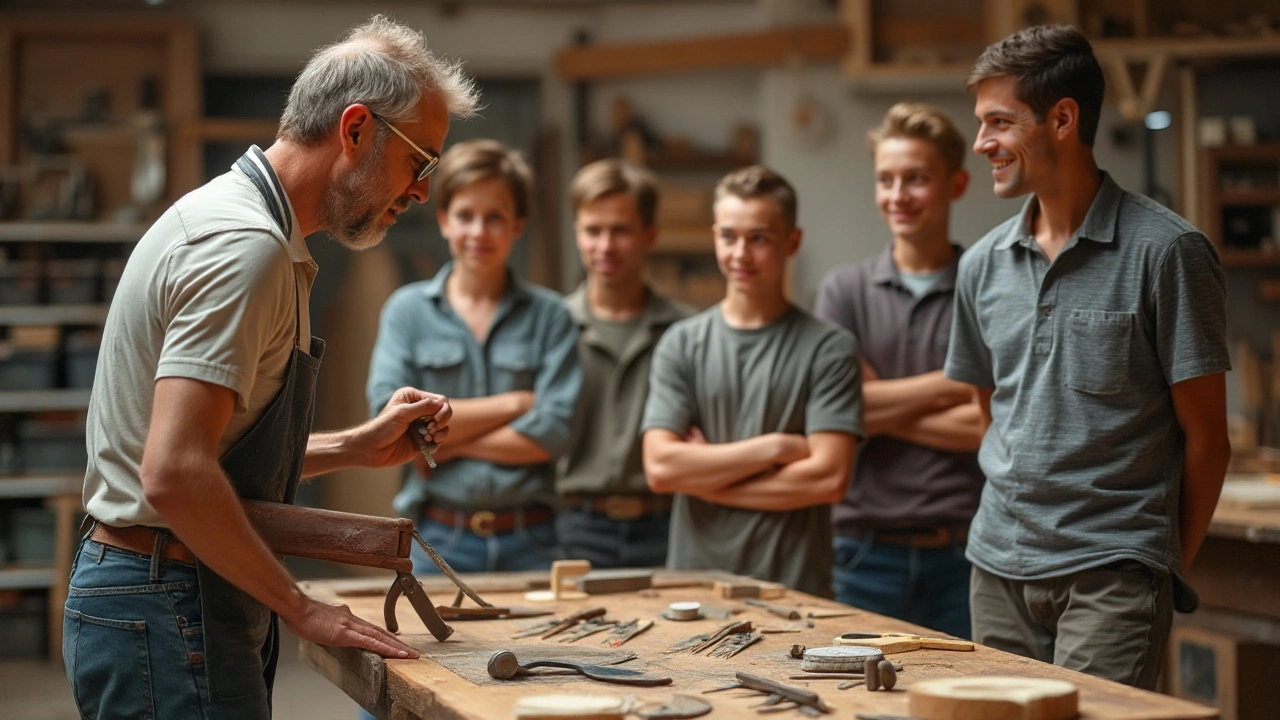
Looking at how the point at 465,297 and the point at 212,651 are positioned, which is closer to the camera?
the point at 212,651

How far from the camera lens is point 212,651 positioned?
7.83ft

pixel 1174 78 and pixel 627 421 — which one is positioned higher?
pixel 1174 78

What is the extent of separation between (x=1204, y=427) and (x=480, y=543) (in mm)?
2255

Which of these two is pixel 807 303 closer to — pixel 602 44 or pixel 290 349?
pixel 602 44

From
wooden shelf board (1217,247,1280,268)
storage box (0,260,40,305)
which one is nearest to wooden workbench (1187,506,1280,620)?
wooden shelf board (1217,247,1280,268)

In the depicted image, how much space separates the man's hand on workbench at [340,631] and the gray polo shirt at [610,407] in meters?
1.86

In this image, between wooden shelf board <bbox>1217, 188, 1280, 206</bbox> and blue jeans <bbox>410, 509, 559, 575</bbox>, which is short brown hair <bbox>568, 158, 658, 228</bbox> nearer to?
blue jeans <bbox>410, 509, 559, 575</bbox>

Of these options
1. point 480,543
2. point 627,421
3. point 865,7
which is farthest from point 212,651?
point 865,7

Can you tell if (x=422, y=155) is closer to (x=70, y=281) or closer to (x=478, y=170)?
(x=478, y=170)

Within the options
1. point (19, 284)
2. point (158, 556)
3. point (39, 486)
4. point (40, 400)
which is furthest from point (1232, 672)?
point (19, 284)

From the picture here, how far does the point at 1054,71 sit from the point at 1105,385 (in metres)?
0.72

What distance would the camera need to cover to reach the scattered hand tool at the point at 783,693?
2.14m

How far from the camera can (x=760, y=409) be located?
3773 mm

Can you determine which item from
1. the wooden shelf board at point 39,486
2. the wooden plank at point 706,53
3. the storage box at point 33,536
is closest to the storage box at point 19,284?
the wooden shelf board at point 39,486
